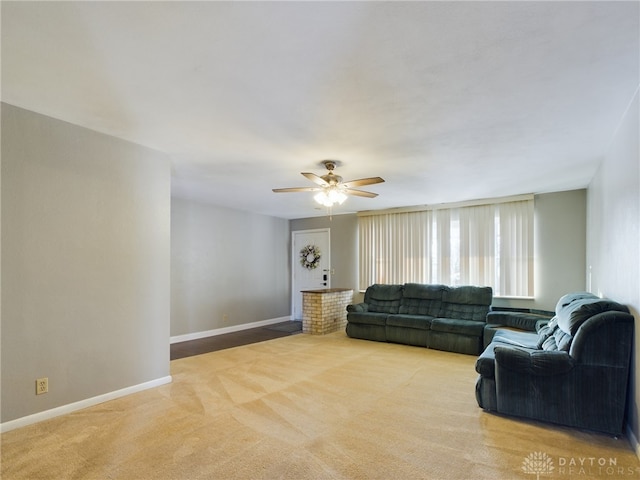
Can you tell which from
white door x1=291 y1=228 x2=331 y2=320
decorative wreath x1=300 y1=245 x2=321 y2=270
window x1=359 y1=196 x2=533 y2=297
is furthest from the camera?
decorative wreath x1=300 y1=245 x2=321 y2=270

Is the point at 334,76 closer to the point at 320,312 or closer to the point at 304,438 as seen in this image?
the point at 304,438

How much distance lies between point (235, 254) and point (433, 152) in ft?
15.5

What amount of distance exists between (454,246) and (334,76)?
4.99 m

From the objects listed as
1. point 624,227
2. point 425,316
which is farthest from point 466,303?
point 624,227

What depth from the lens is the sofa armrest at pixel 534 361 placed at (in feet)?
9.10

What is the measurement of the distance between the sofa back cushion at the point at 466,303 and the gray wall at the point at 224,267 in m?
3.87

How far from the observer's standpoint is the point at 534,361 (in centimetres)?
285

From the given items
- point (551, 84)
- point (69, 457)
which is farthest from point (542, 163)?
point (69, 457)

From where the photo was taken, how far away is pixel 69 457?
7.68 ft

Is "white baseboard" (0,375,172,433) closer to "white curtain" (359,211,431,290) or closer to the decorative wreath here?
"white curtain" (359,211,431,290)

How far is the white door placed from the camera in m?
8.10

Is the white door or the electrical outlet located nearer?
the electrical outlet

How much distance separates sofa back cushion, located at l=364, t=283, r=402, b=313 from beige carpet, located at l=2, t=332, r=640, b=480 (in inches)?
101

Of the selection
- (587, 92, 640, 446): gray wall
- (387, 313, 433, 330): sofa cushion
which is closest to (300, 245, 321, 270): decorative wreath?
(387, 313, 433, 330): sofa cushion
